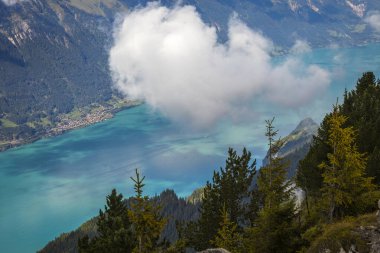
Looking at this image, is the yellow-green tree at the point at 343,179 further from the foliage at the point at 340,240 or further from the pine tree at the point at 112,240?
the pine tree at the point at 112,240

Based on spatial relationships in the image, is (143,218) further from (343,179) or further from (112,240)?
(343,179)

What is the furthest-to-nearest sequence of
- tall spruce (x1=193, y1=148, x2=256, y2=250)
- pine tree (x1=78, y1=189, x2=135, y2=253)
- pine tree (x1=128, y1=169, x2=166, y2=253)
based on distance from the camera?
tall spruce (x1=193, y1=148, x2=256, y2=250) → pine tree (x1=78, y1=189, x2=135, y2=253) → pine tree (x1=128, y1=169, x2=166, y2=253)

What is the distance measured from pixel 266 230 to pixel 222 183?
78.6 feet

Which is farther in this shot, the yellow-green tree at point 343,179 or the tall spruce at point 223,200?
the tall spruce at point 223,200

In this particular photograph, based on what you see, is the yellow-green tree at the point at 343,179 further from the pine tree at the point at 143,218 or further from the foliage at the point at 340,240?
the pine tree at the point at 143,218

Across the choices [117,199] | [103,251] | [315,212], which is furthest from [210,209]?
[315,212]

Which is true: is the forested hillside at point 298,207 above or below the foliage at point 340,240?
above

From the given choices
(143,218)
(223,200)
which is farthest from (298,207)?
(223,200)

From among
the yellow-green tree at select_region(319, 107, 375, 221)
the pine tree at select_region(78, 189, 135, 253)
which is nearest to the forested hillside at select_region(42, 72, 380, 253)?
the yellow-green tree at select_region(319, 107, 375, 221)

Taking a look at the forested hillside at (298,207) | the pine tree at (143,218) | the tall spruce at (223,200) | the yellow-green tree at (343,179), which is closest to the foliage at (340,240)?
the forested hillside at (298,207)

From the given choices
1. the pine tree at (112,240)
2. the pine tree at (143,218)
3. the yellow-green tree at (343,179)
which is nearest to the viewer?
the yellow-green tree at (343,179)

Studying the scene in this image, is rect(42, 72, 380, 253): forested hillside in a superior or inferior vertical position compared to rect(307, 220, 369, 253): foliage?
superior

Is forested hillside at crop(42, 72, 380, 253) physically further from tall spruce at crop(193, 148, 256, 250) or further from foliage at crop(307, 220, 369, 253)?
tall spruce at crop(193, 148, 256, 250)

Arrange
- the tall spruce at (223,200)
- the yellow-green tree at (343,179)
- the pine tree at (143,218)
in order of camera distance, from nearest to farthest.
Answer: the yellow-green tree at (343,179) → the pine tree at (143,218) → the tall spruce at (223,200)
